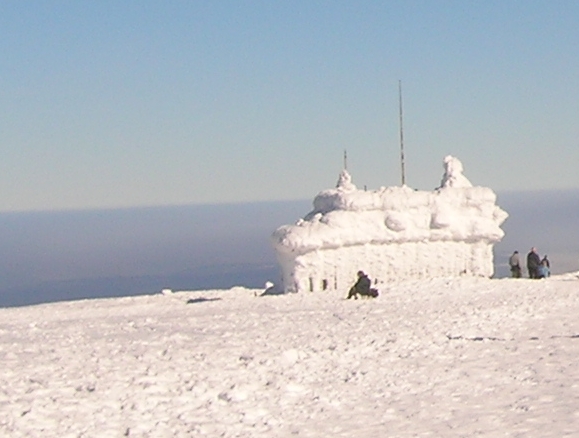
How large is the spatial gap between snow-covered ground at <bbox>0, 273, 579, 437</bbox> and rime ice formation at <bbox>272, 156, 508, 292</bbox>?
674 cm

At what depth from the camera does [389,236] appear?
2948cm

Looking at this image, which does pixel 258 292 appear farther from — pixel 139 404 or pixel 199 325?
pixel 139 404

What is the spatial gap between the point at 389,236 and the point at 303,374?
16.3m

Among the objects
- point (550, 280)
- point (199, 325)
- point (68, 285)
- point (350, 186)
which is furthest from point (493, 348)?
point (68, 285)

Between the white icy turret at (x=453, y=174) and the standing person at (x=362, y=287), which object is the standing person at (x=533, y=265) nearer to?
the white icy turret at (x=453, y=174)

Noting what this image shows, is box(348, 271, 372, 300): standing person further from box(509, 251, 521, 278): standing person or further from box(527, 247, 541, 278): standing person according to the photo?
box(509, 251, 521, 278): standing person

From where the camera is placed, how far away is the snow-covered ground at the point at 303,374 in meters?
10.9

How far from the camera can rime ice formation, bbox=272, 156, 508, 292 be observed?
2875 cm

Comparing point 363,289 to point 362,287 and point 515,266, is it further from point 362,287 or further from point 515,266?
point 515,266

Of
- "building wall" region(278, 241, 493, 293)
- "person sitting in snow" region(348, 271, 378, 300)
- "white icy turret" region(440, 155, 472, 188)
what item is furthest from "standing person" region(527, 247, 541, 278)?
"person sitting in snow" region(348, 271, 378, 300)

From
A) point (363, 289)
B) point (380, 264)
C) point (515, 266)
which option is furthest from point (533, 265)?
point (363, 289)

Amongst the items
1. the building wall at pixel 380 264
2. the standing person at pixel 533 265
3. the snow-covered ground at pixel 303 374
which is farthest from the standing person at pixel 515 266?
the snow-covered ground at pixel 303 374

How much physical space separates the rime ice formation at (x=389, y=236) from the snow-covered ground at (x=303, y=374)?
6.74 metres

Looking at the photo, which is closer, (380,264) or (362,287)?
Answer: (362,287)
